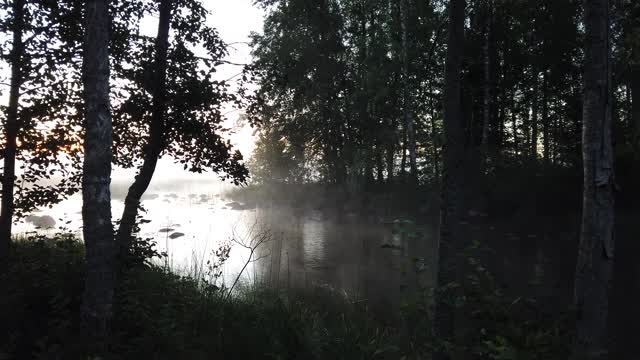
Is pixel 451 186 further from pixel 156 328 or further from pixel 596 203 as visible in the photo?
pixel 156 328

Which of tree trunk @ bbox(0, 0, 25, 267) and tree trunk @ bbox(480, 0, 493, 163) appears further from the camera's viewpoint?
tree trunk @ bbox(480, 0, 493, 163)

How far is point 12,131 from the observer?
21.0 ft

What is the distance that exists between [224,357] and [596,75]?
481 centimetres

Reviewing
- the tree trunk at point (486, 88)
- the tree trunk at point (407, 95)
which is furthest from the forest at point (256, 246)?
the tree trunk at point (407, 95)

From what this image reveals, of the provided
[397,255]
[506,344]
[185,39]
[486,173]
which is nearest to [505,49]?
[486,173]

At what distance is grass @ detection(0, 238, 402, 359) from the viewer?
4277mm

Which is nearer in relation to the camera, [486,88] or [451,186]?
[451,186]

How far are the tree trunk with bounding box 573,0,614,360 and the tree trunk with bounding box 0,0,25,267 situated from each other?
7.61m

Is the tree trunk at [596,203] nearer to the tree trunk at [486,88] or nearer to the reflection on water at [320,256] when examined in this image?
the reflection on water at [320,256]

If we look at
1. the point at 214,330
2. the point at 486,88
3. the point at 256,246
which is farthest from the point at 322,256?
the point at 486,88

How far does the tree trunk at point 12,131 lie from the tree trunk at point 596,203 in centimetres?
761

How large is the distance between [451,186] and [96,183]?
3910mm

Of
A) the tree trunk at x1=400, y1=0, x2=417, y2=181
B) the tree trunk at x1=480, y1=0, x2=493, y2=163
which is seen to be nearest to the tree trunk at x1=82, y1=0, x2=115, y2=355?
the tree trunk at x1=400, y1=0, x2=417, y2=181

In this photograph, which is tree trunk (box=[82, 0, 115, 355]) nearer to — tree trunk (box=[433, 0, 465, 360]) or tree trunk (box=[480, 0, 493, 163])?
tree trunk (box=[433, 0, 465, 360])
